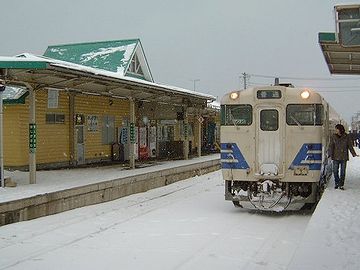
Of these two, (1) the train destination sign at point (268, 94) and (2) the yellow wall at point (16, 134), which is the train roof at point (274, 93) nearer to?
(1) the train destination sign at point (268, 94)

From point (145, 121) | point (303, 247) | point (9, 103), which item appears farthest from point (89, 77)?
point (145, 121)

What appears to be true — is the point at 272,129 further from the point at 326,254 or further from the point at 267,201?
the point at 326,254

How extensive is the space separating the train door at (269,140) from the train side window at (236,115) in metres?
0.22

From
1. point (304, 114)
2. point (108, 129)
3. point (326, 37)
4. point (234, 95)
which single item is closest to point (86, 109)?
point (108, 129)

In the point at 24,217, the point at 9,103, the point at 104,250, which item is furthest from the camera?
the point at 9,103

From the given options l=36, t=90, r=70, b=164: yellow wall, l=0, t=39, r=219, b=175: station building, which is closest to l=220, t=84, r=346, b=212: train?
Result: l=0, t=39, r=219, b=175: station building

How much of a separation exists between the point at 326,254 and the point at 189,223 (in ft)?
12.9

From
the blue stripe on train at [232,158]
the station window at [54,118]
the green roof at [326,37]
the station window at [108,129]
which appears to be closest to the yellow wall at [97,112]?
the station window at [108,129]

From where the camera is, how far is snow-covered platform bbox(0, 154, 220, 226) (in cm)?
991

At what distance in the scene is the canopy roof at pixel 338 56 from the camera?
31.8 feet

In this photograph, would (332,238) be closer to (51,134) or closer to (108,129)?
(51,134)

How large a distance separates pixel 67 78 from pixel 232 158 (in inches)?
217

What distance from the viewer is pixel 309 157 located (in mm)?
9883

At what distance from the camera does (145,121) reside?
2369 cm
